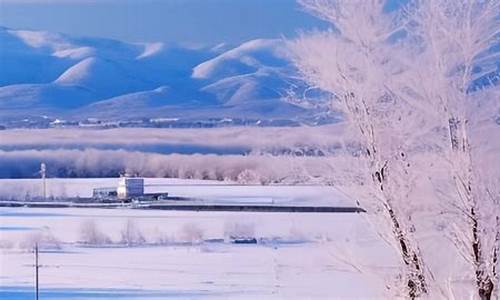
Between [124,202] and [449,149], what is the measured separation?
95.8 ft

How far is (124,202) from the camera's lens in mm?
37562

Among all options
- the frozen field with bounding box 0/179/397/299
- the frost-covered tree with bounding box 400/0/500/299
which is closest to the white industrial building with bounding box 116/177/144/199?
the frozen field with bounding box 0/179/397/299

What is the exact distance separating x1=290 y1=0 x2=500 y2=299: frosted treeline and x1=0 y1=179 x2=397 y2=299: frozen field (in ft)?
1.62

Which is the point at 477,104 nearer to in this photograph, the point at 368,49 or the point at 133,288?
A: the point at 368,49

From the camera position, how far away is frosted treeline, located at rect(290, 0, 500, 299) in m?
8.83

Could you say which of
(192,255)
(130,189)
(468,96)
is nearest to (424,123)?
(468,96)

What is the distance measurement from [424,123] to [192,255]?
13069 millimetres

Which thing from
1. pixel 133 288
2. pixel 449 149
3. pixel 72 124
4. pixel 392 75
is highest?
pixel 72 124

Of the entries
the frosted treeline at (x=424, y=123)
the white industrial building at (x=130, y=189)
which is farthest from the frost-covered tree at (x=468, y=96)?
the white industrial building at (x=130, y=189)

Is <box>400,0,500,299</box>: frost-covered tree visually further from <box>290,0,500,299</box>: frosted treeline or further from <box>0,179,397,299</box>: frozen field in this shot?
<box>0,179,397,299</box>: frozen field

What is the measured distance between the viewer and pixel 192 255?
21.9m

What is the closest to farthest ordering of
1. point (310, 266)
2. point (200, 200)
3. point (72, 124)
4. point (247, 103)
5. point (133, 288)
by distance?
point (133, 288), point (310, 266), point (200, 200), point (247, 103), point (72, 124)

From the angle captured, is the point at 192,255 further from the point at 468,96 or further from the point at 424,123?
the point at 468,96

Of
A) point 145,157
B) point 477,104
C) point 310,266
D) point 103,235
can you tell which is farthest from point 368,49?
point 145,157
